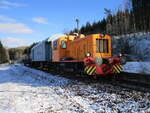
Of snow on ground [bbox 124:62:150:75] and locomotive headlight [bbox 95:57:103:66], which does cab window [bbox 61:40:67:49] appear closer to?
locomotive headlight [bbox 95:57:103:66]

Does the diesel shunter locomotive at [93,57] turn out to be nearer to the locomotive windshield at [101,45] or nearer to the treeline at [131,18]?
the locomotive windshield at [101,45]

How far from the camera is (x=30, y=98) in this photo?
729cm

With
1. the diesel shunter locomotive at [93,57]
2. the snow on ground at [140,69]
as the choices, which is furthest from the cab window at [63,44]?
the snow on ground at [140,69]

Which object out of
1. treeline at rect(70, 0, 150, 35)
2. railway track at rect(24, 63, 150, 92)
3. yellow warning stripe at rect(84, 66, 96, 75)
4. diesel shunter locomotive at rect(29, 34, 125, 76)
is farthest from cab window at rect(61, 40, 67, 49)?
treeline at rect(70, 0, 150, 35)

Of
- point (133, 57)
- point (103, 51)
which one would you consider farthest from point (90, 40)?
point (133, 57)

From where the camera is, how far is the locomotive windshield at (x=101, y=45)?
11515 millimetres

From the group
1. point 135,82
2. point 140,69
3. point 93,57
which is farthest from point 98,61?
point 140,69

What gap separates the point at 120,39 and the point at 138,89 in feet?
81.9

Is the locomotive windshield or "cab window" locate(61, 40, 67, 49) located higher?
"cab window" locate(61, 40, 67, 49)

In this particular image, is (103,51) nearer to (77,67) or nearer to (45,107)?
(77,67)

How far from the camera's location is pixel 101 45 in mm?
11664

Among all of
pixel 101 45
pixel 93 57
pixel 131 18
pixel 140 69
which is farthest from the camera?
pixel 131 18

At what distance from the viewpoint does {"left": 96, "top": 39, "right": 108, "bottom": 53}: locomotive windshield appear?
11515 millimetres

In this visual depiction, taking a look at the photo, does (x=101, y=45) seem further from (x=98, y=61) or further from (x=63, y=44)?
(x=63, y=44)
